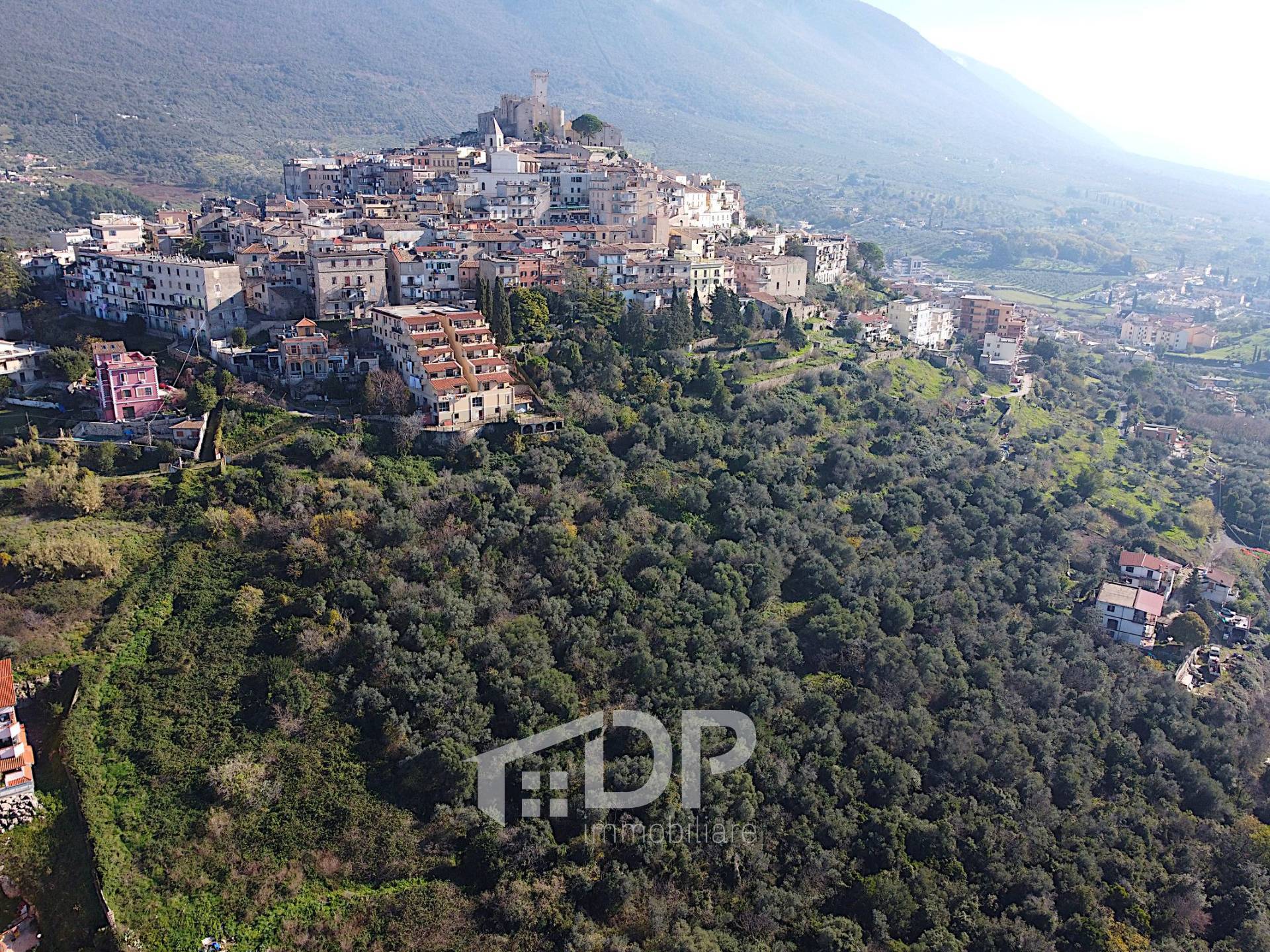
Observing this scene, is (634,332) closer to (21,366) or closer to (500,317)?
(500,317)

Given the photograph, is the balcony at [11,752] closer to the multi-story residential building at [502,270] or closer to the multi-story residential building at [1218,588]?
the multi-story residential building at [502,270]

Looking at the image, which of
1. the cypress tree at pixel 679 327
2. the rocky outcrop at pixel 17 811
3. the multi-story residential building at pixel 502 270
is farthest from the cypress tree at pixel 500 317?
the rocky outcrop at pixel 17 811

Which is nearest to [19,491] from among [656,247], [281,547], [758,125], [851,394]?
[281,547]

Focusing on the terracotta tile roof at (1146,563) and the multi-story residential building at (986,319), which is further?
the multi-story residential building at (986,319)

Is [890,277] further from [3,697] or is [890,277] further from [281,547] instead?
[3,697]

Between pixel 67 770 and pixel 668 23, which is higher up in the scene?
pixel 668 23

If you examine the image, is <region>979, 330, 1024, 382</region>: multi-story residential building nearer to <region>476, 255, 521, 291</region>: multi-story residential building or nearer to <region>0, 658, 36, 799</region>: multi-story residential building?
<region>476, 255, 521, 291</region>: multi-story residential building
